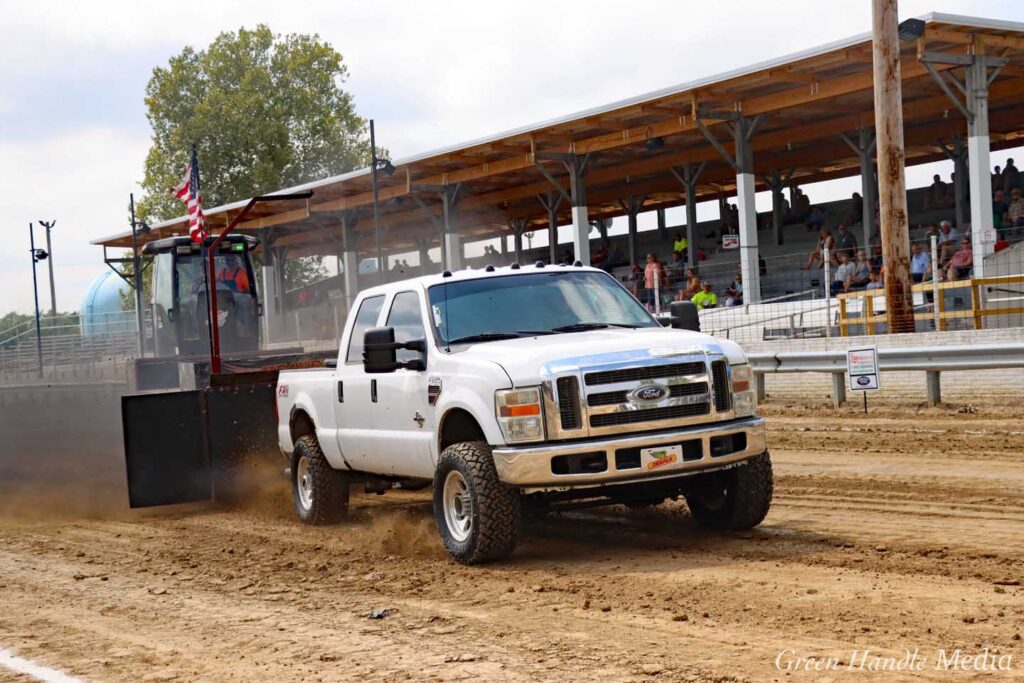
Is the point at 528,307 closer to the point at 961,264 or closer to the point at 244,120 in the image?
the point at 961,264

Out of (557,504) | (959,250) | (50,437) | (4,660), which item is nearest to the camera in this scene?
(4,660)

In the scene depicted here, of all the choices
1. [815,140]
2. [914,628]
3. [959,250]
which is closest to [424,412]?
[914,628]

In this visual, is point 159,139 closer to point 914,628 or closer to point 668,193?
point 668,193

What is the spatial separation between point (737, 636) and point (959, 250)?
52.7ft

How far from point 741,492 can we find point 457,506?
1.94 m

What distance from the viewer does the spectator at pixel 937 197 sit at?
3434cm

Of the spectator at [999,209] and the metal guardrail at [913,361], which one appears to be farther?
the spectator at [999,209]

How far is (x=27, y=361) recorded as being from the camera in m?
48.5

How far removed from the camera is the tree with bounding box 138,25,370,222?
6956 cm

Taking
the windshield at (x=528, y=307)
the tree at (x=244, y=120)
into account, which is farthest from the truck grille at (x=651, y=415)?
the tree at (x=244, y=120)

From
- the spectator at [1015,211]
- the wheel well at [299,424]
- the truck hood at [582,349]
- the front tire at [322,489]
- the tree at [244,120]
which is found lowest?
the front tire at [322,489]

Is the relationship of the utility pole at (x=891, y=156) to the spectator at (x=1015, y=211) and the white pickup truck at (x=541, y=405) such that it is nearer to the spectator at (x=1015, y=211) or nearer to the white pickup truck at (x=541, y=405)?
the spectator at (x=1015, y=211)

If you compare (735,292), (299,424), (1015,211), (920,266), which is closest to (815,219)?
(1015,211)

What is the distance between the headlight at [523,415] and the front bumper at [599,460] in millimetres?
76
